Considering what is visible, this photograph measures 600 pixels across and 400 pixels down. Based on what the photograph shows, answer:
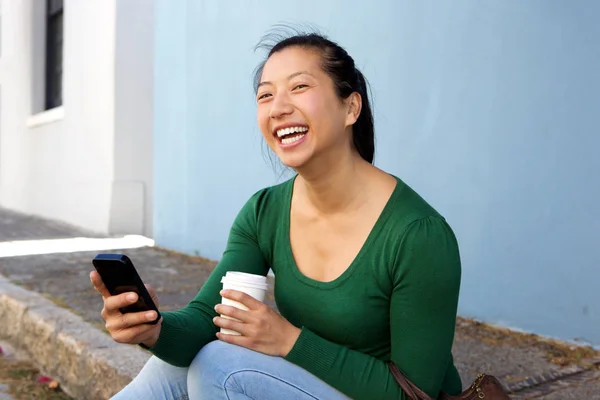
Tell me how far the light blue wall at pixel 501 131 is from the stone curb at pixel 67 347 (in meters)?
1.78

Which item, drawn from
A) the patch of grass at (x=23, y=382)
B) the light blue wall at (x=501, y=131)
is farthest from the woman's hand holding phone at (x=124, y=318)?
the light blue wall at (x=501, y=131)

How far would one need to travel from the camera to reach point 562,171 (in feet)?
9.97

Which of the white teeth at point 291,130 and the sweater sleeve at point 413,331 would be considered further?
the white teeth at point 291,130

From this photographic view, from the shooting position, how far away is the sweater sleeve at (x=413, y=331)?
5.16ft

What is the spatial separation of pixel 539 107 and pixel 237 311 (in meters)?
2.11

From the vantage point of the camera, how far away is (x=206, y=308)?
6.40ft

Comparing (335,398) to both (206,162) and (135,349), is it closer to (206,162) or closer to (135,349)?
(135,349)

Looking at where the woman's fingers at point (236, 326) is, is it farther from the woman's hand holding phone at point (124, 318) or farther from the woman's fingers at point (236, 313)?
the woman's hand holding phone at point (124, 318)

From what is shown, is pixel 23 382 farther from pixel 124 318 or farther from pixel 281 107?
pixel 281 107

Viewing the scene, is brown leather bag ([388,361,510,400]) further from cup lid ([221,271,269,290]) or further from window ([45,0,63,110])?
window ([45,0,63,110])

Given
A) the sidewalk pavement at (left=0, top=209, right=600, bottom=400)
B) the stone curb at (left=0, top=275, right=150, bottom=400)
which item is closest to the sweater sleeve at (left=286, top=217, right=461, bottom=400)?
the sidewalk pavement at (left=0, top=209, right=600, bottom=400)

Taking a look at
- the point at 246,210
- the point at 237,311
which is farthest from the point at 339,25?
the point at 237,311

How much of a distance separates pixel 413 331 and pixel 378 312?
14cm

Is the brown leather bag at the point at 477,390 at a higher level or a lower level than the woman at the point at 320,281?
lower
